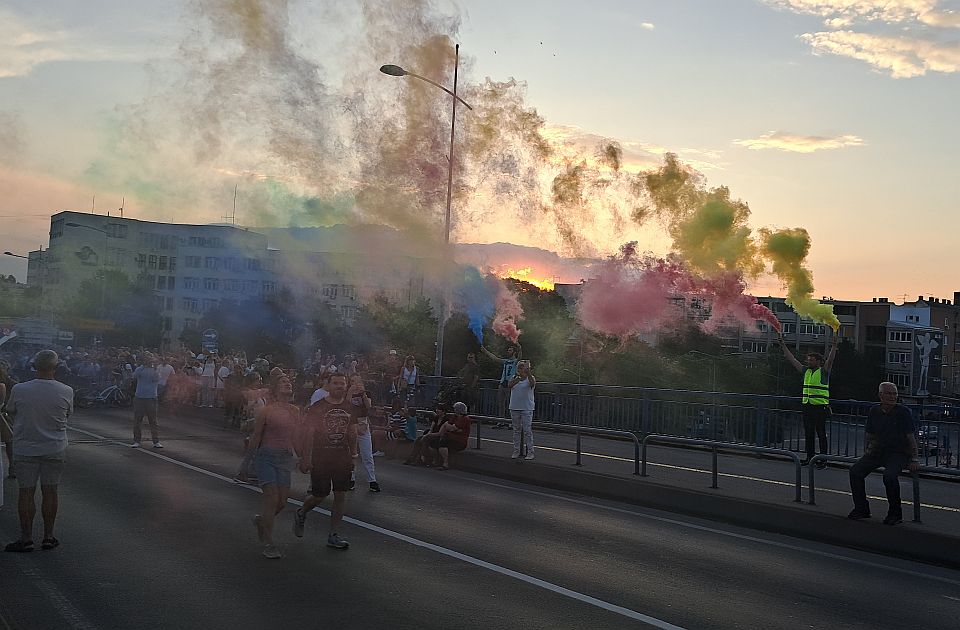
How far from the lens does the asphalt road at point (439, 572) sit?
6535 mm

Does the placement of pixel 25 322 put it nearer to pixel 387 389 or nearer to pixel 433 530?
pixel 387 389

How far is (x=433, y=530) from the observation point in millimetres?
10094

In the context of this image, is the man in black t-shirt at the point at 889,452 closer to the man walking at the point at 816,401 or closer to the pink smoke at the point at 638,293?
the man walking at the point at 816,401

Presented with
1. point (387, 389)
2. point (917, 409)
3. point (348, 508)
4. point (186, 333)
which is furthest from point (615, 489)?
point (186, 333)

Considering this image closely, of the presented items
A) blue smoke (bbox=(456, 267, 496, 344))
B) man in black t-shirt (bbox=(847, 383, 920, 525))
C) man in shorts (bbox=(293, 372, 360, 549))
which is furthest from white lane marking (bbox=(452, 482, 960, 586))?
blue smoke (bbox=(456, 267, 496, 344))

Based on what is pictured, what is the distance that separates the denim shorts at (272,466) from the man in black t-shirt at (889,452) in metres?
A: 6.64

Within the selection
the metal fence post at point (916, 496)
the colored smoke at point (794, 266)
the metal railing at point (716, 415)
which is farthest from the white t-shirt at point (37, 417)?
→ the colored smoke at point (794, 266)

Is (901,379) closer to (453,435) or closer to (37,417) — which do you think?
(453,435)

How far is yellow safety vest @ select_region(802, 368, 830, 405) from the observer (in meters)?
15.2

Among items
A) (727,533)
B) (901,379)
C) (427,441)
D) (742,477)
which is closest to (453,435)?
(427,441)

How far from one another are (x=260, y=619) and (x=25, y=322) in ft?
171

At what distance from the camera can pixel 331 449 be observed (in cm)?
881

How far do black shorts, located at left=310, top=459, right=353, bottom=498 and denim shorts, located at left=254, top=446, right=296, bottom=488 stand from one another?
30cm

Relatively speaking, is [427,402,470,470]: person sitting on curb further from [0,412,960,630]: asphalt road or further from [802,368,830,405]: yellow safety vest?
[802,368,830,405]: yellow safety vest
